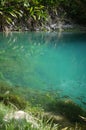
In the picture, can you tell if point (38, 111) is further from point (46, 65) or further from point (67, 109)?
point (46, 65)

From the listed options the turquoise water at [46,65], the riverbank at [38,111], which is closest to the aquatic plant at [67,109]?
the riverbank at [38,111]

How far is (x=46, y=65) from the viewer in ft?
36.7

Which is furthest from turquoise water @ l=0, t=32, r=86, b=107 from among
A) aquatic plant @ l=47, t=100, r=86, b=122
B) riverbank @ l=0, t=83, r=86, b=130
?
riverbank @ l=0, t=83, r=86, b=130

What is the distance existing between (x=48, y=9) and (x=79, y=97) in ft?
52.0

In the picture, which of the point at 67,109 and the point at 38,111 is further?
the point at 67,109

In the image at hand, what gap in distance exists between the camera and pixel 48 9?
22.9 metres

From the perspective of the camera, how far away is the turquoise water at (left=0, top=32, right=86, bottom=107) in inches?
333

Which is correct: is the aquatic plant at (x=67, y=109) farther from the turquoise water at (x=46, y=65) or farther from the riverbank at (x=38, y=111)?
the turquoise water at (x=46, y=65)

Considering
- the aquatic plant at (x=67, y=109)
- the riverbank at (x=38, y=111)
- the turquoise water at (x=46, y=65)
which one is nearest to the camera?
the riverbank at (x=38, y=111)

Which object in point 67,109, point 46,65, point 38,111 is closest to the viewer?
point 38,111

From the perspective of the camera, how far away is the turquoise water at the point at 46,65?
8453 millimetres

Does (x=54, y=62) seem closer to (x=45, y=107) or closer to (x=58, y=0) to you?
(x=45, y=107)

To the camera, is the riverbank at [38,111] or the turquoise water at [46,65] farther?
the turquoise water at [46,65]

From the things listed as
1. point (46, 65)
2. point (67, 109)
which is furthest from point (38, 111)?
point (46, 65)
